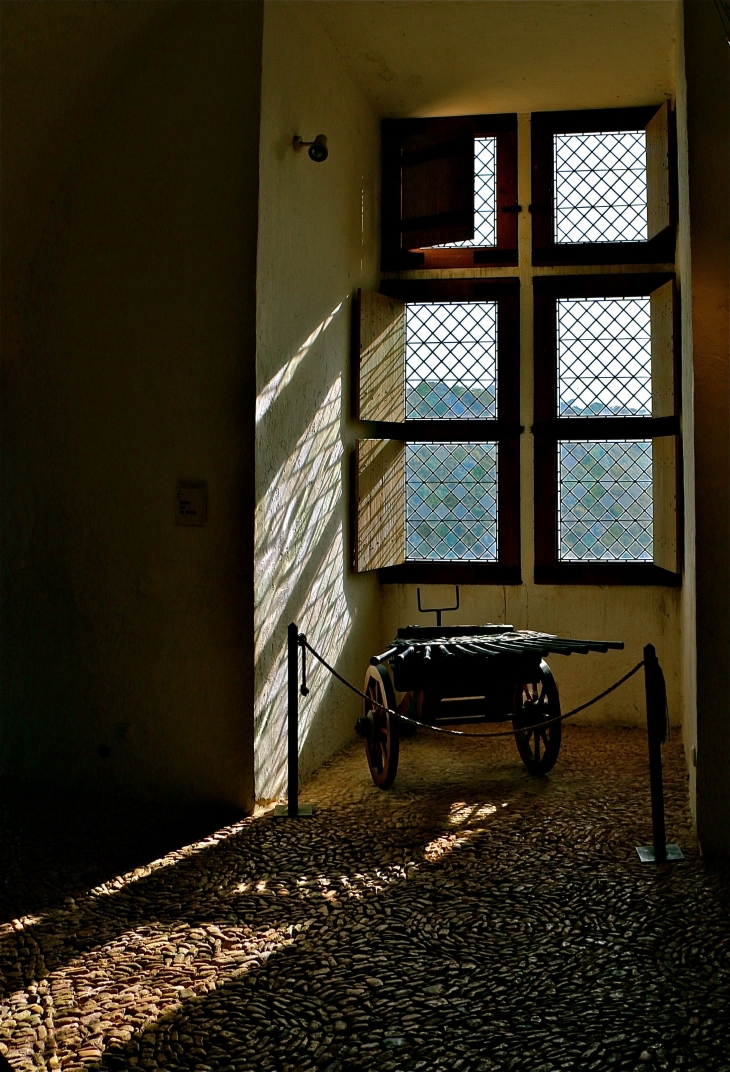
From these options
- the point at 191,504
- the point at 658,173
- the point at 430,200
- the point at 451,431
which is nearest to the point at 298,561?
the point at 191,504

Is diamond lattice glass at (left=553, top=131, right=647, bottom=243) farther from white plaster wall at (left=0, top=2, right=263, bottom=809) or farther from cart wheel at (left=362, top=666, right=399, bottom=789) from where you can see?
cart wheel at (left=362, top=666, right=399, bottom=789)

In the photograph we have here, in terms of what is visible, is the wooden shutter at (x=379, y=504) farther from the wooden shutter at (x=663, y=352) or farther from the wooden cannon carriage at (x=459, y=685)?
the wooden shutter at (x=663, y=352)

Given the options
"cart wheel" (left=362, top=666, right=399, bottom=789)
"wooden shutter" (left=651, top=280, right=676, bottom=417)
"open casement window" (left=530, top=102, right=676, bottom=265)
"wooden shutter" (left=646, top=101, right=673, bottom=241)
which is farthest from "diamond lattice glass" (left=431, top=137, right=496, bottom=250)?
"cart wheel" (left=362, top=666, right=399, bottom=789)

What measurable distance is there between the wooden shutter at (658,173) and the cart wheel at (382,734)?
3448 millimetres

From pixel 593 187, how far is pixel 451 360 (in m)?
1.53

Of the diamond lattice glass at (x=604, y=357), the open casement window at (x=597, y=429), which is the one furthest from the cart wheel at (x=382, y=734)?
the diamond lattice glass at (x=604, y=357)

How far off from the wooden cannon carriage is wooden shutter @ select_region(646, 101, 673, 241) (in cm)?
287

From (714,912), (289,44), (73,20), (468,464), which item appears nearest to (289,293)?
(289,44)

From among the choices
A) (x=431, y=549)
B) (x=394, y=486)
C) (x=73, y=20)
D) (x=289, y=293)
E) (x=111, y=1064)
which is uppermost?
(x=73, y=20)

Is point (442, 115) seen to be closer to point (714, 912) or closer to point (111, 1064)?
point (714, 912)

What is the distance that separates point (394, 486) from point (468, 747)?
5.96ft

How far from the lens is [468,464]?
6.45 m

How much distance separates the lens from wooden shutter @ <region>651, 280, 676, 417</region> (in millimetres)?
5859

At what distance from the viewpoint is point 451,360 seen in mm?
6441
